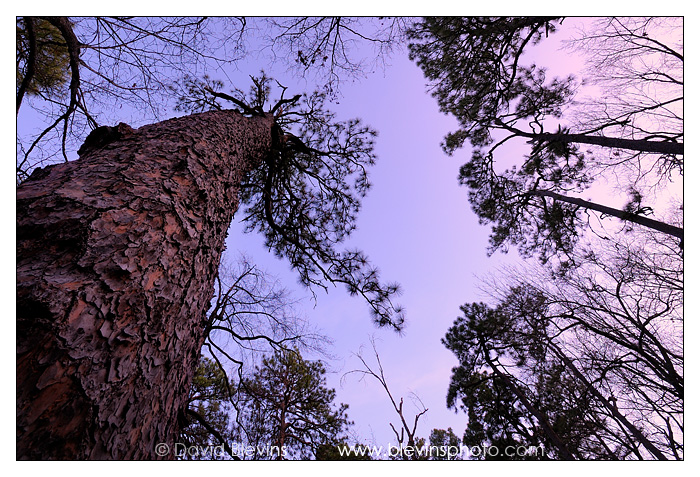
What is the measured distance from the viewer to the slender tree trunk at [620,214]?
2.96 meters

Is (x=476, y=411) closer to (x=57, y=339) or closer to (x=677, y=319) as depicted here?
(x=677, y=319)

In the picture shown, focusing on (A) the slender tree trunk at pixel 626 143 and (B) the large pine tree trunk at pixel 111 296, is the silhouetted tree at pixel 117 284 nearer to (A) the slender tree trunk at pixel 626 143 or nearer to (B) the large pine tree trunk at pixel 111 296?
(B) the large pine tree trunk at pixel 111 296

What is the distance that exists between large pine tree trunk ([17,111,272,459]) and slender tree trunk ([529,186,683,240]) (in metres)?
4.40

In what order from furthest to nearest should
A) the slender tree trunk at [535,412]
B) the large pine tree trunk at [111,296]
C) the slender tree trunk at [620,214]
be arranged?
1. the slender tree trunk at [535,412]
2. the slender tree trunk at [620,214]
3. the large pine tree trunk at [111,296]

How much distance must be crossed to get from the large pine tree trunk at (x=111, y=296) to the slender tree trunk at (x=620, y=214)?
14.4 feet

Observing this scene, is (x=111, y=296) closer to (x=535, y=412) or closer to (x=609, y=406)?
(x=535, y=412)

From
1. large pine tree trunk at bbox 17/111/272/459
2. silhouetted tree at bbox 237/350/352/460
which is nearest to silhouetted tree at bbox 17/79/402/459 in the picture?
large pine tree trunk at bbox 17/111/272/459

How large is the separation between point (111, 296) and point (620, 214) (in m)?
4.93

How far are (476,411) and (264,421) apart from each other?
139 inches

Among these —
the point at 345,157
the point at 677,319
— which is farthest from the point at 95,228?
the point at 677,319

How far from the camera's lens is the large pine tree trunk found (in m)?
0.62

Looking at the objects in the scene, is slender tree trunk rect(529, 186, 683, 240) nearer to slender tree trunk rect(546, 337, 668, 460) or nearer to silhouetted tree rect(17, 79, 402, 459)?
slender tree trunk rect(546, 337, 668, 460)

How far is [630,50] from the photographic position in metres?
3.13

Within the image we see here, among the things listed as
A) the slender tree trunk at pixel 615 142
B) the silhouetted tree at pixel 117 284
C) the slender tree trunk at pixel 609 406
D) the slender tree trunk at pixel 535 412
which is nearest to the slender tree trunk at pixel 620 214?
the slender tree trunk at pixel 615 142
